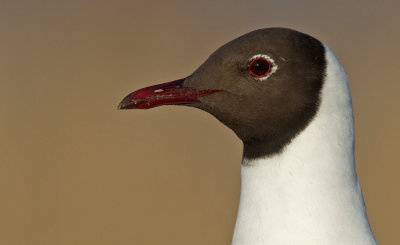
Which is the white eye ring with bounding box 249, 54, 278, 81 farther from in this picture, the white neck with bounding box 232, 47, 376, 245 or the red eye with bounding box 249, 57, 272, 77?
the white neck with bounding box 232, 47, 376, 245

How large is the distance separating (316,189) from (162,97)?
1.43 ft

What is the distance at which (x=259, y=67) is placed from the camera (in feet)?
5.16

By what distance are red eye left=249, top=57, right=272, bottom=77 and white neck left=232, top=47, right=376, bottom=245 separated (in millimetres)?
140

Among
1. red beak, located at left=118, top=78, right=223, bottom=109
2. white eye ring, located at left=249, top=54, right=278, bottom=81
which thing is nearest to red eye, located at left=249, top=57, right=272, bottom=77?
white eye ring, located at left=249, top=54, right=278, bottom=81

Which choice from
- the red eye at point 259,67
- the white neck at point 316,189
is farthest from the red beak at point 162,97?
the white neck at point 316,189

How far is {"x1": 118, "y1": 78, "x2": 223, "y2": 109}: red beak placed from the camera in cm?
163

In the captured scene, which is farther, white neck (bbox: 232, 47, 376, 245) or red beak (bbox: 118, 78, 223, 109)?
red beak (bbox: 118, 78, 223, 109)

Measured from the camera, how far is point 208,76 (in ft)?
5.38

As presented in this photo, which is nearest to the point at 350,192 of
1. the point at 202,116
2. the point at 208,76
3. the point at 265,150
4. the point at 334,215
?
the point at 334,215

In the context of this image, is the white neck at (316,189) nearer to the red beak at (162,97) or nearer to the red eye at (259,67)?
the red eye at (259,67)

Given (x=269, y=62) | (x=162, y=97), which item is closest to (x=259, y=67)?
(x=269, y=62)

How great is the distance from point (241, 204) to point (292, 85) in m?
0.31

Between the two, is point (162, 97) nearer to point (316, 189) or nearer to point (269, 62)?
point (269, 62)

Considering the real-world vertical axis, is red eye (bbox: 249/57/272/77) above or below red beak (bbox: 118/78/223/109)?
above
